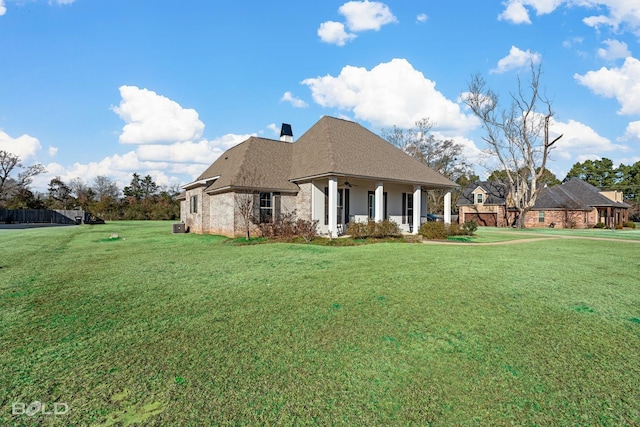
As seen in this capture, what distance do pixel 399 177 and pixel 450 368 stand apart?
49.4 ft

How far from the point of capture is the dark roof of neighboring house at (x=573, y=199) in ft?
111

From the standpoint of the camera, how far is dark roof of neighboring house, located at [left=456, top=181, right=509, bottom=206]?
1493 inches

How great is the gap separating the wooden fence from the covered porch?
30693 mm

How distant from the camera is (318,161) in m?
16.9

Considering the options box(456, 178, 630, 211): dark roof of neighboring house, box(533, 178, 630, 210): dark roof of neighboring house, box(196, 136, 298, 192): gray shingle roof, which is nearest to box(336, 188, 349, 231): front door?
box(196, 136, 298, 192): gray shingle roof

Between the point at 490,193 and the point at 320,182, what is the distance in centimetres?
2973

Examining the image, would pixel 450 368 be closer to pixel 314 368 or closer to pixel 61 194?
pixel 314 368

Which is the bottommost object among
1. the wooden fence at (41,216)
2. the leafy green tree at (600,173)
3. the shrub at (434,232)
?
the shrub at (434,232)

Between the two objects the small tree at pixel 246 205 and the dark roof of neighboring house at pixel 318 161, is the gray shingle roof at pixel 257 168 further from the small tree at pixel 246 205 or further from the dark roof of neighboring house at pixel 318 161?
the small tree at pixel 246 205

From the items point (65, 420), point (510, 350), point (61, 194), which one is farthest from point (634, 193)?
point (61, 194)

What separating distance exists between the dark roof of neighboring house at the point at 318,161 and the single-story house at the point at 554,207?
21399 millimetres

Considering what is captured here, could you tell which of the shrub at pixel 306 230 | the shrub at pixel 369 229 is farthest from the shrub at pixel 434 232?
the shrub at pixel 306 230

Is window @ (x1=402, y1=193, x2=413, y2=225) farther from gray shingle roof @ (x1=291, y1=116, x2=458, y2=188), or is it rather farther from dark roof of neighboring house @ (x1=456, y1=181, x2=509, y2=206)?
dark roof of neighboring house @ (x1=456, y1=181, x2=509, y2=206)

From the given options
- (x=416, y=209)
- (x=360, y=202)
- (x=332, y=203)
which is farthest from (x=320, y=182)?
(x=416, y=209)
